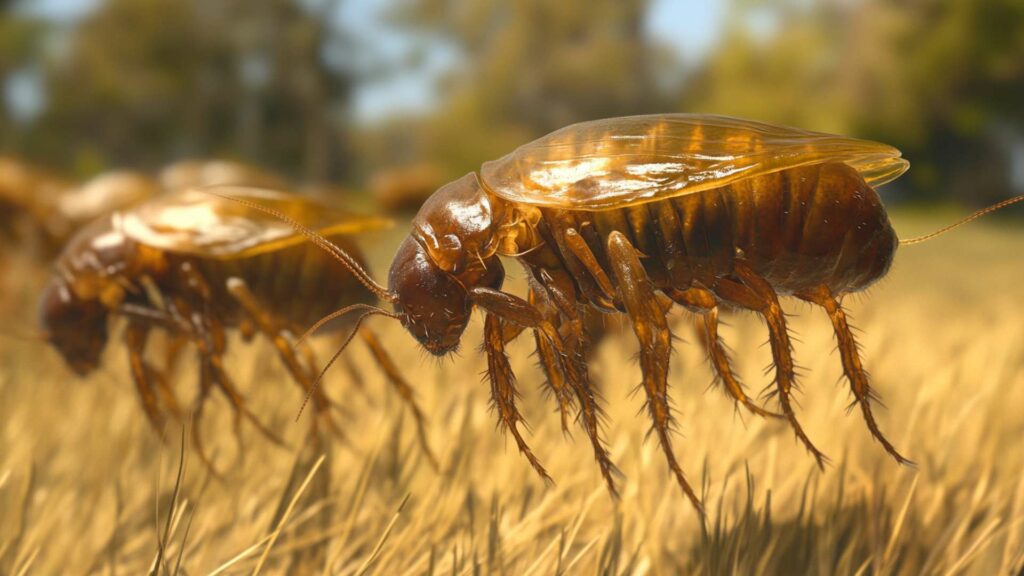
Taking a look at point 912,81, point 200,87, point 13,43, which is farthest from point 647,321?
point 13,43

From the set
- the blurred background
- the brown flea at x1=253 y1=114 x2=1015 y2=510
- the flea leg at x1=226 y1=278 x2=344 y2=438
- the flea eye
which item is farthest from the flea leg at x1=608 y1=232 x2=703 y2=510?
the blurred background

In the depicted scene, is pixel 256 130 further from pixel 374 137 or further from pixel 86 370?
pixel 86 370

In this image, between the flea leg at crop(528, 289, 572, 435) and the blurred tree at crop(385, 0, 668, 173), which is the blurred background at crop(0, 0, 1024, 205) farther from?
the flea leg at crop(528, 289, 572, 435)

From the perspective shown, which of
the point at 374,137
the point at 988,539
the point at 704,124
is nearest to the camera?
the point at 704,124

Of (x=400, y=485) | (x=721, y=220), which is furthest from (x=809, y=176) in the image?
(x=400, y=485)

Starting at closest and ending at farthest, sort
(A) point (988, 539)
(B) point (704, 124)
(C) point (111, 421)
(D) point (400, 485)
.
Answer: (B) point (704, 124)
(A) point (988, 539)
(D) point (400, 485)
(C) point (111, 421)

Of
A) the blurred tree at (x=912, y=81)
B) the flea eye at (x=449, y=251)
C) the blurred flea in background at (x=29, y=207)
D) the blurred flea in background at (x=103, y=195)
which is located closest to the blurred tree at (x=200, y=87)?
the blurred tree at (x=912, y=81)

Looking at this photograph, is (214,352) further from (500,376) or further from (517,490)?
(500,376)
